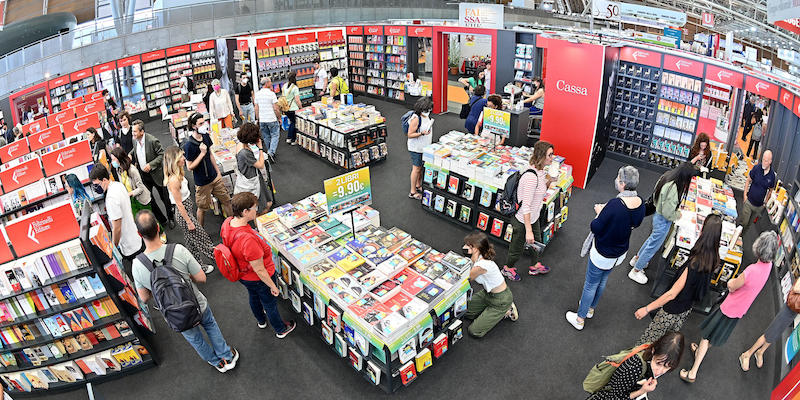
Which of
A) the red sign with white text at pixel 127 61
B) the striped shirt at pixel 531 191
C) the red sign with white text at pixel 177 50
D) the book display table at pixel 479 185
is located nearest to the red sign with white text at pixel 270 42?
the red sign with white text at pixel 177 50

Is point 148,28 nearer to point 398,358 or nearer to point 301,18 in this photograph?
point 301,18

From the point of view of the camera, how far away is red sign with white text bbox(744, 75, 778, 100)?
6527mm

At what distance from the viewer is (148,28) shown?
12961 mm

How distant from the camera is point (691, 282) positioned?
405 centimetres

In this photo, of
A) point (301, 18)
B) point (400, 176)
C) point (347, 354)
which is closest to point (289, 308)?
point (347, 354)

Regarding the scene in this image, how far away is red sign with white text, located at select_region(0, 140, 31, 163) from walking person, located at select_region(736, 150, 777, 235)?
35.7 feet

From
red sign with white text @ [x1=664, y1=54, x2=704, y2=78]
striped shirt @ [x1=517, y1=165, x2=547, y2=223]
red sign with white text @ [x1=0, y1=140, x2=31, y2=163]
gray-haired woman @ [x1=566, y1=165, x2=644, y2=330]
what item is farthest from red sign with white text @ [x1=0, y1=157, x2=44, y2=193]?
red sign with white text @ [x1=664, y1=54, x2=704, y2=78]

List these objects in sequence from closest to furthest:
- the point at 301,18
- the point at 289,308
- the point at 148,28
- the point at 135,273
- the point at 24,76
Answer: the point at 135,273 → the point at 289,308 → the point at 24,76 → the point at 148,28 → the point at 301,18

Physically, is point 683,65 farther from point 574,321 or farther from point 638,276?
point 574,321

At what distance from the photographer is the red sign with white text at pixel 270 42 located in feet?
41.7

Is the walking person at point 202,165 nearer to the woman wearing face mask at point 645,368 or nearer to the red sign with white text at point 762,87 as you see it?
the woman wearing face mask at point 645,368

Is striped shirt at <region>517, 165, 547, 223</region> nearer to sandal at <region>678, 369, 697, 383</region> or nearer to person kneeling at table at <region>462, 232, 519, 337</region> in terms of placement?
person kneeling at table at <region>462, 232, 519, 337</region>

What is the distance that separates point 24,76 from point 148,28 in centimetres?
338

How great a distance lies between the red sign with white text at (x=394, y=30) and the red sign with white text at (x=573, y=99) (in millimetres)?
6283
